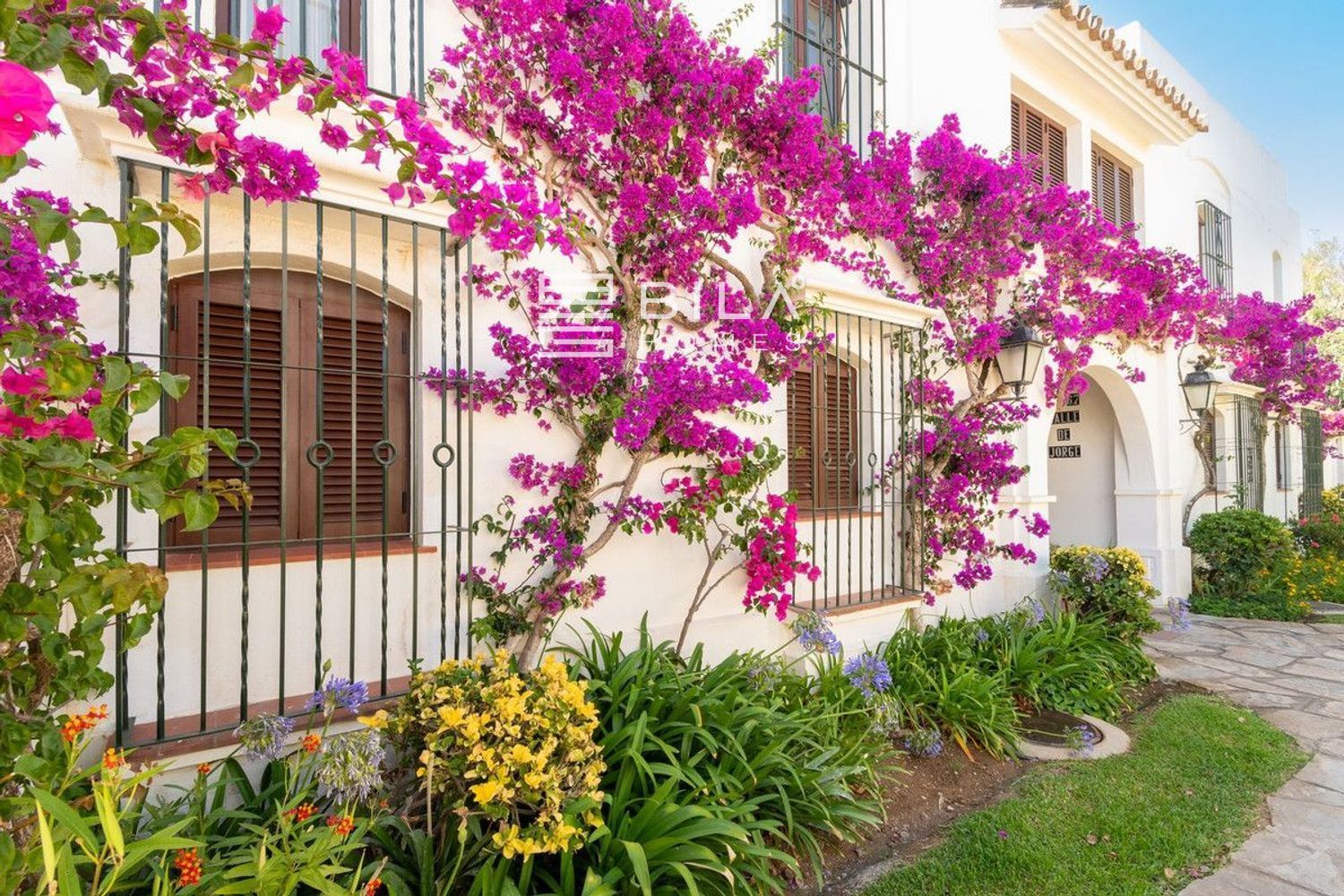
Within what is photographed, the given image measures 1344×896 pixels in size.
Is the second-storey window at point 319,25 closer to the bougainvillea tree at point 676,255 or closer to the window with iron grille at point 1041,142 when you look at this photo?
the bougainvillea tree at point 676,255

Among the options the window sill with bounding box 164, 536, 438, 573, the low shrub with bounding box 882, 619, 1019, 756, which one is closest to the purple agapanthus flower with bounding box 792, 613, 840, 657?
the low shrub with bounding box 882, 619, 1019, 756

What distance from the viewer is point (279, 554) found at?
2844 mm

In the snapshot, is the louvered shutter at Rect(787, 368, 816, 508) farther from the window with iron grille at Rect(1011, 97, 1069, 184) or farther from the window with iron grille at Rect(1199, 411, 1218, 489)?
the window with iron grille at Rect(1199, 411, 1218, 489)

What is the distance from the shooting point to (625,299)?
3.61m

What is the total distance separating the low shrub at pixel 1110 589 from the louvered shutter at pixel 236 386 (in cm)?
570

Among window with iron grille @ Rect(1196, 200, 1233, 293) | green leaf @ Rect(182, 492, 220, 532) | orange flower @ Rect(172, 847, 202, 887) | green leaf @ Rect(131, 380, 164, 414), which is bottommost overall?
orange flower @ Rect(172, 847, 202, 887)

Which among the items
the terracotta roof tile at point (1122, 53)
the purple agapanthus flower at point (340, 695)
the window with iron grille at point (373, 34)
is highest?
the terracotta roof tile at point (1122, 53)

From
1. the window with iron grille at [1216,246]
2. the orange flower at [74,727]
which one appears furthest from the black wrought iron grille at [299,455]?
the window with iron grille at [1216,246]

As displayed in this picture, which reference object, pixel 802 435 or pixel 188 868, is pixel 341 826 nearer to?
pixel 188 868

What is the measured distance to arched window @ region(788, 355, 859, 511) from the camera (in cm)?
472

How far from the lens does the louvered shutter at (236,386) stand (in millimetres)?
2748

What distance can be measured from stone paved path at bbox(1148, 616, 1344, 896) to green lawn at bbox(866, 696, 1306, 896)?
0.10 meters

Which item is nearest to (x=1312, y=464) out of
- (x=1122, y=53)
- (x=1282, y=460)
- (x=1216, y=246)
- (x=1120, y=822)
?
(x=1282, y=460)

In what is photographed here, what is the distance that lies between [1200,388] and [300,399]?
8857 millimetres
